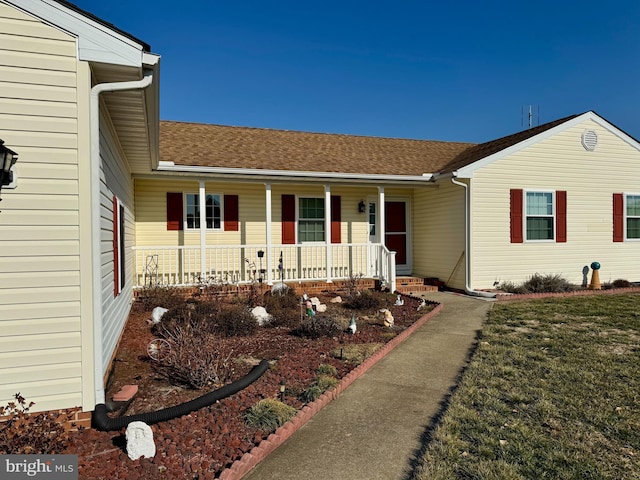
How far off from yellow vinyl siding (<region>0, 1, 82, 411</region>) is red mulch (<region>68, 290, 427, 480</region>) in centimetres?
68

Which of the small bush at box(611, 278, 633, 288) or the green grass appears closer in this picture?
the green grass

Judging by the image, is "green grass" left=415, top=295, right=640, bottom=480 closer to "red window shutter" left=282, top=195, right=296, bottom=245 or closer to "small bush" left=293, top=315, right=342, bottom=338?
"small bush" left=293, top=315, right=342, bottom=338

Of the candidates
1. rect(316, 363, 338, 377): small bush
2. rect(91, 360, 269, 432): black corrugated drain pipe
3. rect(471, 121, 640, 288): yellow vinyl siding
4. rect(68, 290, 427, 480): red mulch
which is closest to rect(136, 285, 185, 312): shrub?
rect(68, 290, 427, 480): red mulch

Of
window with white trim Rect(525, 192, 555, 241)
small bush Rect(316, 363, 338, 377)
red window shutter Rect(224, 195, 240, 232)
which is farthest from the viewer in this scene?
window with white trim Rect(525, 192, 555, 241)

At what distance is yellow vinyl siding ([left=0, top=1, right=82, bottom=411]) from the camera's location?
3.43 metres

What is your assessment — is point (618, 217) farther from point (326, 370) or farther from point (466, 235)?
point (326, 370)

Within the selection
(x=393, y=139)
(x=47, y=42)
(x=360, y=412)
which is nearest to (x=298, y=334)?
(x=360, y=412)

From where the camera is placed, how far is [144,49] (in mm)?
3861

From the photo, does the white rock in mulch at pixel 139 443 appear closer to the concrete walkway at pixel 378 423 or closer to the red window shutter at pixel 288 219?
the concrete walkway at pixel 378 423

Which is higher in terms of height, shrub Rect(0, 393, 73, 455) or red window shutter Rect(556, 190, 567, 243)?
red window shutter Rect(556, 190, 567, 243)

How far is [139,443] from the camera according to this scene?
2994 mm

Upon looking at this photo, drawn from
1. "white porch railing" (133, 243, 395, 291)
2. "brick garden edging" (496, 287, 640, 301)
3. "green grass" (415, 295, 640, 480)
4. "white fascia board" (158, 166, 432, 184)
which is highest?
"white fascia board" (158, 166, 432, 184)

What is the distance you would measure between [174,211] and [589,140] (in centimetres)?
1140

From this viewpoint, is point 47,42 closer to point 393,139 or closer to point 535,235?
point 535,235
